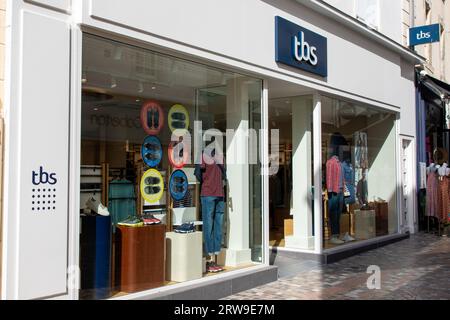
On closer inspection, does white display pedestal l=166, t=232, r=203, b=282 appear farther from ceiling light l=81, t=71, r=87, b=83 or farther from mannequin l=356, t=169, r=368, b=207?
mannequin l=356, t=169, r=368, b=207

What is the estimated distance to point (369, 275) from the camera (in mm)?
6977

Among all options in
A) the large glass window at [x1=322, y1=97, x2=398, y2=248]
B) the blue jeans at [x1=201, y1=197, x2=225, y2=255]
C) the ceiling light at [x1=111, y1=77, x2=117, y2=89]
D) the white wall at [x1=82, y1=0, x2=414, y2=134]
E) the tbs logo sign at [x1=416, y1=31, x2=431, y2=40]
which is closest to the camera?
the white wall at [x1=82, y1=0, x2=414, y2=134]

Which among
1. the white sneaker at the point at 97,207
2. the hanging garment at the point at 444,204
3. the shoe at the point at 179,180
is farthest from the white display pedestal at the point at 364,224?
the white sneaker at the point at 97,207

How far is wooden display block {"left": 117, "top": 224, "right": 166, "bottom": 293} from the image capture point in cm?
503

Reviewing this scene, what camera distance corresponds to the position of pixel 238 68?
630 cm

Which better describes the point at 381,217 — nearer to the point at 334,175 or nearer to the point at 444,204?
the point at 444,204

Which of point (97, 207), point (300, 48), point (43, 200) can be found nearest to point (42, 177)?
point (43, 200)

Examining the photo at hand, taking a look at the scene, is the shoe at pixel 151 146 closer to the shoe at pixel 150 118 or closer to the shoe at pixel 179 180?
the shoe at pixel 150 118

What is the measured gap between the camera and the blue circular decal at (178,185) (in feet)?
19.5

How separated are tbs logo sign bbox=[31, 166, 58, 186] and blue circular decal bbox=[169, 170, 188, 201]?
77.8 inches

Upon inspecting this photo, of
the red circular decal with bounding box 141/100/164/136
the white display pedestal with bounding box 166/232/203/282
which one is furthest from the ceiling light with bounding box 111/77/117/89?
the white display pedestal with bounding box 166/232/203/282
